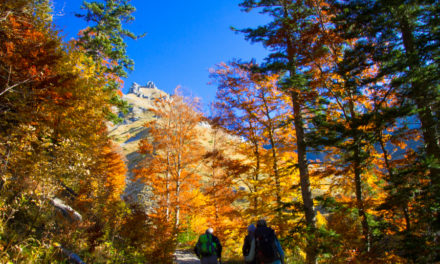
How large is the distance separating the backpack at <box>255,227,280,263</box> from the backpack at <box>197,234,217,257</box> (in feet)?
5.37

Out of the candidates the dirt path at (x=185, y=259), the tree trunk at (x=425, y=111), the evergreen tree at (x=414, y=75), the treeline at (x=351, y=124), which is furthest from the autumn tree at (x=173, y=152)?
the tree trunk at (x=425, y=111)

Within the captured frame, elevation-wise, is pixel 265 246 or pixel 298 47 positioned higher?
pixel 298 47

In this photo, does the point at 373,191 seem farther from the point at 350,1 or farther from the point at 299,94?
the point at 350,1

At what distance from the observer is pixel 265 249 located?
4.88 meters

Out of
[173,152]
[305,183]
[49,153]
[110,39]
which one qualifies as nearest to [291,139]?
[305,183]

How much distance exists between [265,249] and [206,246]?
6.50ft

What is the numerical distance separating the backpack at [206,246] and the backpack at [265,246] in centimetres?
164

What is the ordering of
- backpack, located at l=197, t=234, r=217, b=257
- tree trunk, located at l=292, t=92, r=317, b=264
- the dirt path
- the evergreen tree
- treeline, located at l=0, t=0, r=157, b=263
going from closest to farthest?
the evergreen tree
treeline, located at l=0, t=0, r=157, b=263
backpack, located at l=197, t=234, r=217, b=257
tree trunk, located at l=292, t=92, r=317, b=264
the dirt path

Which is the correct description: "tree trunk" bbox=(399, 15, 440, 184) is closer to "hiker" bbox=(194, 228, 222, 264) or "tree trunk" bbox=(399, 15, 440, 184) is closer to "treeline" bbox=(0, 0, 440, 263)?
"treeline" bbox=(0, 0, 440, 263)

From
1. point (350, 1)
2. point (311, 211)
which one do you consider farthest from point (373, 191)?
point (350, 1)

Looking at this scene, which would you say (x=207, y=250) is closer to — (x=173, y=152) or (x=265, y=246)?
(x=265, y=246)

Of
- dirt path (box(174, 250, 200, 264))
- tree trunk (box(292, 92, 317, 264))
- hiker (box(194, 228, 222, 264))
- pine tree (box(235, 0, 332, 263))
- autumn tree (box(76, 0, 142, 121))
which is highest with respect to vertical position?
autumn tree (box(76, 0, 142, 121))

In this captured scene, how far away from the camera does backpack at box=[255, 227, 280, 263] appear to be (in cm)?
483

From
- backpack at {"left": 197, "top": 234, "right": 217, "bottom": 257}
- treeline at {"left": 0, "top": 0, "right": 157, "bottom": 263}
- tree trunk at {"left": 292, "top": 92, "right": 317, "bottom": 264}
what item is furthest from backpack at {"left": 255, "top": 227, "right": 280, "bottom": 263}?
treeline at {"left": 0, "top": 0, "right": 157, "bottom": 263}
